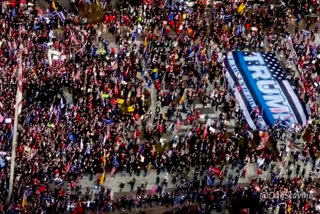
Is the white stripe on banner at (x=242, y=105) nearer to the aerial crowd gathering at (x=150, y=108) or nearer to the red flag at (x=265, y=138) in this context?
the aerial crowd gathering at (x=150, y=108)

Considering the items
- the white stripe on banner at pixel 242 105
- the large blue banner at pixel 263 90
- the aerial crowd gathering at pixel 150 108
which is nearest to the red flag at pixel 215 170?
the aerial crowd gathering at pixel 150 108

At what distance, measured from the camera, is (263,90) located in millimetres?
69250

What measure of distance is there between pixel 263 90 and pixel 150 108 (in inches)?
433

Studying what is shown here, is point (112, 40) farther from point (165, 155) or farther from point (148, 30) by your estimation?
point (165, 155)

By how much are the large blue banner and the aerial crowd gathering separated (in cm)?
74

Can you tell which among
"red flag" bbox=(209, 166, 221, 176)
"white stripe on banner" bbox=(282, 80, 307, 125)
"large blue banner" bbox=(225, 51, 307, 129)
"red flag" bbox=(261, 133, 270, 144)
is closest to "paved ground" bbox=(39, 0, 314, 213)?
"red flag" bbox=(209, 166, 221, 176)

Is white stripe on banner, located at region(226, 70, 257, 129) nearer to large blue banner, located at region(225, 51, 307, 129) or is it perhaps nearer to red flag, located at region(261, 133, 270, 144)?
large blue banner, located at region(225, 51, 307, 129)

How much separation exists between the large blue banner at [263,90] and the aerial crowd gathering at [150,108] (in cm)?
74

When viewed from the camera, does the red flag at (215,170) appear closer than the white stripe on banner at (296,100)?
Yes

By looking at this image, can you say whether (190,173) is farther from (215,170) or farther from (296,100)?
(296,100)

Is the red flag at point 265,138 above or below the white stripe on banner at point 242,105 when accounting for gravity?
below

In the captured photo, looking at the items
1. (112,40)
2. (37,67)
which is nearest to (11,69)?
(37,67)

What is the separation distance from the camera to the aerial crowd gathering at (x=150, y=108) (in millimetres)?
58000

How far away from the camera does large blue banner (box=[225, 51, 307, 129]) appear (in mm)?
66688
